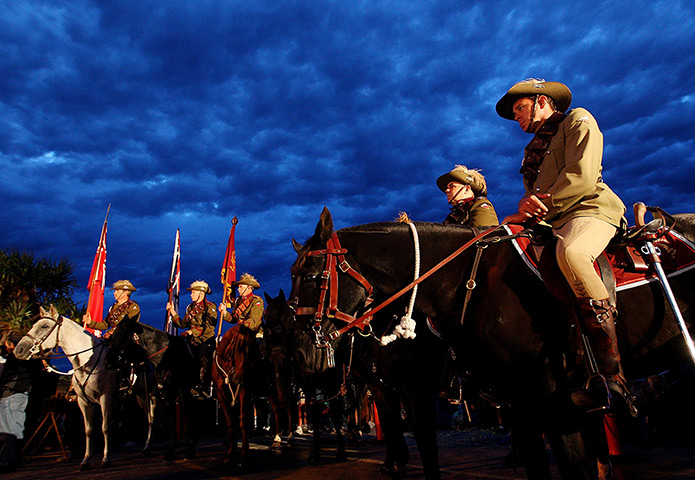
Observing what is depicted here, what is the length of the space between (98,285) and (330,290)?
16.8 meters

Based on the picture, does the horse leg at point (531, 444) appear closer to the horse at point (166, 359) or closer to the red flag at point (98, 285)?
the horse at point (166, 359)

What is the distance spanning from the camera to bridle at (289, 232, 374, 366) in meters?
2.88

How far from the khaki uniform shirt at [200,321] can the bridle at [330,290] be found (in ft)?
26.3

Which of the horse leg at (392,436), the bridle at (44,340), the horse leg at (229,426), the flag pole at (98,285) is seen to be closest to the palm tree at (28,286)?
the flag pole at (98,285)

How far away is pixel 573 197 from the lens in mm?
2828

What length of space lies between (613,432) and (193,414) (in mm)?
8032

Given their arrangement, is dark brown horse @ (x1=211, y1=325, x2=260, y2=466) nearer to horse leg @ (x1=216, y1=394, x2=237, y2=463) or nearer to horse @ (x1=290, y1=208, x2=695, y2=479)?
horse leg @ (x1=216, y1=394, x2=237, y2=463)

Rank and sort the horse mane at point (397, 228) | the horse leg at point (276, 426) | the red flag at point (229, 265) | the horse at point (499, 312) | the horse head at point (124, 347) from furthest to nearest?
the red flag at point (229, 265) < the horse leg at point (276, 426) < the horse head at point (124, 347) < the horse mane at point (397, 228) < the horse at point (499, 312)

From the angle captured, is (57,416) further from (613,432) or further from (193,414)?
(613,432)

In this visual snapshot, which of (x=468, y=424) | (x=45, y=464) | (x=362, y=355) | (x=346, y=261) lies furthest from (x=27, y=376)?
(x=468, y=424)

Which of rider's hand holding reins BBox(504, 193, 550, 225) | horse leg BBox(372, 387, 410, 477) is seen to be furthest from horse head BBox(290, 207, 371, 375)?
horse leg BBox(372, 387, 410, 477)

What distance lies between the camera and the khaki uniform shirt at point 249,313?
8930mm

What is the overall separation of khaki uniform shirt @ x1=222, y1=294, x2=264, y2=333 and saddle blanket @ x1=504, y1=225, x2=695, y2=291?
712 centimetres

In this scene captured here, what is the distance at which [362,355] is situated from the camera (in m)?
6.28
